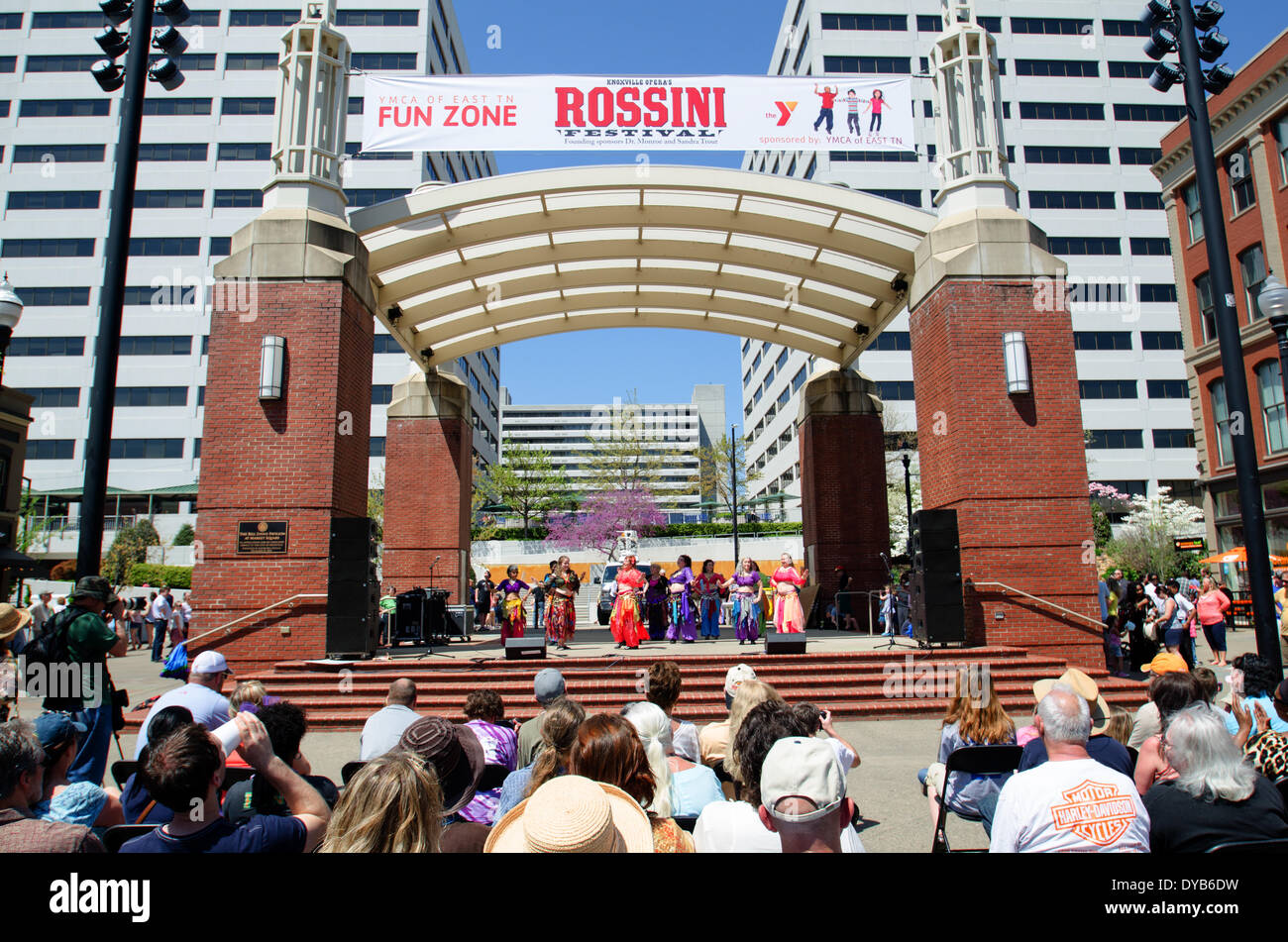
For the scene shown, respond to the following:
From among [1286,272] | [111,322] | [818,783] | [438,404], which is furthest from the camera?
[1286,272]

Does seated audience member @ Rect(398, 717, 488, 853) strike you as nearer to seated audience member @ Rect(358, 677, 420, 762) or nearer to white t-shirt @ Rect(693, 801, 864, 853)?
seated audience member @ Rect(358, 677, 420, 762)

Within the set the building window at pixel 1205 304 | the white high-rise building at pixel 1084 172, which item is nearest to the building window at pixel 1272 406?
the building window at pixel 1205 304

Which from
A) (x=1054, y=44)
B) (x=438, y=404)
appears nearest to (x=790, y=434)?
(x=1054, y=44)

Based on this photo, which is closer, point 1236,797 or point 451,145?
point 1236,797

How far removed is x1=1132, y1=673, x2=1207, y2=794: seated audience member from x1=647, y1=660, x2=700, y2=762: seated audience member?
2541 mm

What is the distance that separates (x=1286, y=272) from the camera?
88.0 feet

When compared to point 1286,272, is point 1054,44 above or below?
above

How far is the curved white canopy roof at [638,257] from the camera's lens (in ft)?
46.0

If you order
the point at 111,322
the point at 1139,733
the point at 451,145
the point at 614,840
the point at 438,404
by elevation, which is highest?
the point at 451,145

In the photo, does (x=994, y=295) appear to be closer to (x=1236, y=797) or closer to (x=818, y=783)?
(x=1236, y=797)

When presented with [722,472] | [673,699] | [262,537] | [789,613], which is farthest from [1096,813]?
[722,472]

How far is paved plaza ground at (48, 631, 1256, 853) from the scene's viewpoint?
5.89 metres

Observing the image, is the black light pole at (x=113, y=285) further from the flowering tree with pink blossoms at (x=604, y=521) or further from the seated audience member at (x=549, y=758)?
the flowering tree with pink blossoms at (x=604, y=521)

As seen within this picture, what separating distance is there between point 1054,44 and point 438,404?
5988 cm
